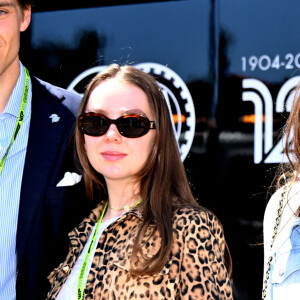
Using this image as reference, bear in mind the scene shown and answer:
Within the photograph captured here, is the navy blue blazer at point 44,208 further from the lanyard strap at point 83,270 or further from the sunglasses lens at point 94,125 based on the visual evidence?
the sunglasses lens at point 94,125

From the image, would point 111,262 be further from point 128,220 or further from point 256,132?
point 256,132

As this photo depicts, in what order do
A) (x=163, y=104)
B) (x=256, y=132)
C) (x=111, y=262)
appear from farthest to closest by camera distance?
(x=256, y=132)
(x=163, y=104)
(x=111, y=262)

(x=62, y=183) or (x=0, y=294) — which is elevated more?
(x=62, y=183)

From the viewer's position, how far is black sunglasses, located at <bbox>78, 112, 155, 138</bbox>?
2.02m

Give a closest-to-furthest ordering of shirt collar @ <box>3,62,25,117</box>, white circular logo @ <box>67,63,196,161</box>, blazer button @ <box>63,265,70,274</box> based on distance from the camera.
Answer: blazer button @ <box>63,265,70,274</box> < shirt collar @ <box>3,62,25,117</box> < white circular logo @ <box>67,63,196,161</box>

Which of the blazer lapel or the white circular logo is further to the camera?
the white circular logo

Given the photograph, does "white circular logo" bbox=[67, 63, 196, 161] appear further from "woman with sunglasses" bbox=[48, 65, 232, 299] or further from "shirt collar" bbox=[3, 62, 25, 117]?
"woman with sunglasses" bbox=[48, 65, 232, 299]

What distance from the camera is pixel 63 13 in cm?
341

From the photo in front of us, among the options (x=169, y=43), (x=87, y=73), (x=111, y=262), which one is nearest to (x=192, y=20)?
(x=169, y=43)

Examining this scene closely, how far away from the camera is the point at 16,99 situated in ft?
8.21

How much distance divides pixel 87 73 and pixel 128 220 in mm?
1532

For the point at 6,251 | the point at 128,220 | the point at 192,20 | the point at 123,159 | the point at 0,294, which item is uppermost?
the point at 192,20

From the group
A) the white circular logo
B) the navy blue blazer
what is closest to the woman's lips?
the navy blue blazer

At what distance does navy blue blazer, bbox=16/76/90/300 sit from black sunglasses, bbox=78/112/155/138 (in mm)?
397
